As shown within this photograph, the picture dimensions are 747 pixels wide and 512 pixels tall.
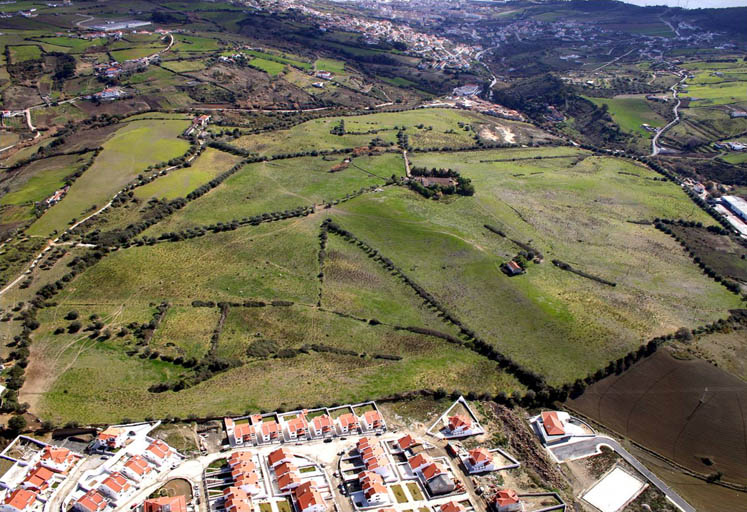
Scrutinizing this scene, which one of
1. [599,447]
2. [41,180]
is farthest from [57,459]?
[41,180]

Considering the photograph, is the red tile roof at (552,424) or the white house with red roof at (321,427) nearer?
the white house with red roof at (321,427)

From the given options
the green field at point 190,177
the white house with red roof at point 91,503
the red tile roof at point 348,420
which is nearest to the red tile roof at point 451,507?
the red tile roof at point 348,420

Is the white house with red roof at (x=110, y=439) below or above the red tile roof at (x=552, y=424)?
below

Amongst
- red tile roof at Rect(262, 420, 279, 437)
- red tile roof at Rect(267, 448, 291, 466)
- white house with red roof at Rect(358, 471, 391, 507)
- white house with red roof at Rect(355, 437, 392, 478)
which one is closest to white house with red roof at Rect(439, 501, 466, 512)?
white house with red roof at Rect(358, 471, 391, 507)

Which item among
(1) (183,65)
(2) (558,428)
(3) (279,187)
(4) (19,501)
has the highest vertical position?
(1) (183,65)

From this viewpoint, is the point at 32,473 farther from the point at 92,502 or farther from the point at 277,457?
the point at 277,457

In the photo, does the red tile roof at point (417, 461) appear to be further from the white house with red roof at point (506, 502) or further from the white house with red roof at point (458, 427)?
the white house with red roof at point (506, 502)

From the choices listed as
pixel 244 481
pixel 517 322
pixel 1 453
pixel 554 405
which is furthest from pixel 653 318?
pixel 1 453

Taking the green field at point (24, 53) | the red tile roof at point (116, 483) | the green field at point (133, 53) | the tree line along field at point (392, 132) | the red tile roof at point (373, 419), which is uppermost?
the green field at point (133, 53)
